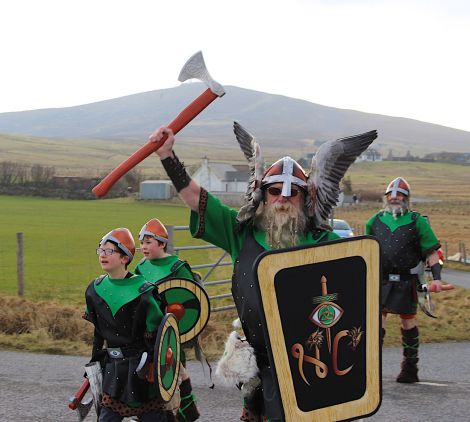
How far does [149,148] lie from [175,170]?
0.28 metres

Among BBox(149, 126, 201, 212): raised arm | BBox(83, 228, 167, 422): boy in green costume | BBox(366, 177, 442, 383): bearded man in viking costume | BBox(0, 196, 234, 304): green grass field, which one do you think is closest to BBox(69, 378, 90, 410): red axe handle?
BBox(83, 228, 167, 422): boy in green costume

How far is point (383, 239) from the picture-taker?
7.81 meters

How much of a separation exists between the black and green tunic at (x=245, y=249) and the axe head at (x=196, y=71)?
2.34 ft

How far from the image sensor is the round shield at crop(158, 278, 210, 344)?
594 cm

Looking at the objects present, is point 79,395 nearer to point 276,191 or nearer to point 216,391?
point 276,191

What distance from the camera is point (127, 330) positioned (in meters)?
4.79

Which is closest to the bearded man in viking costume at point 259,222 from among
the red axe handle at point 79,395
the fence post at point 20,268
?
the red axe handle at point 79,395

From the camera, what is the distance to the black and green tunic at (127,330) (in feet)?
15.6

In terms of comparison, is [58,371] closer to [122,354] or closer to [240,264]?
[122,354]

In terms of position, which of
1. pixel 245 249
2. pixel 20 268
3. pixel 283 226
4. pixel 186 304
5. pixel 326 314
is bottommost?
pixel 20 268

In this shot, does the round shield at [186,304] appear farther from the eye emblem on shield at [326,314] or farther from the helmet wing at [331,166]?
the eye emblem on shield at [326,314]

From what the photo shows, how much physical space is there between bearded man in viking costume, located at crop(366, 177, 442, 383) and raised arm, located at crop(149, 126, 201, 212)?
4032 millimetres

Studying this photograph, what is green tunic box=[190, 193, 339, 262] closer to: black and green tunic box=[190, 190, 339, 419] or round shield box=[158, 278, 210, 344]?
black and green tunic box=[190, 190, 339, 419]

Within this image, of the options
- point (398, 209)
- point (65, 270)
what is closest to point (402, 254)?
point (398, 209)
